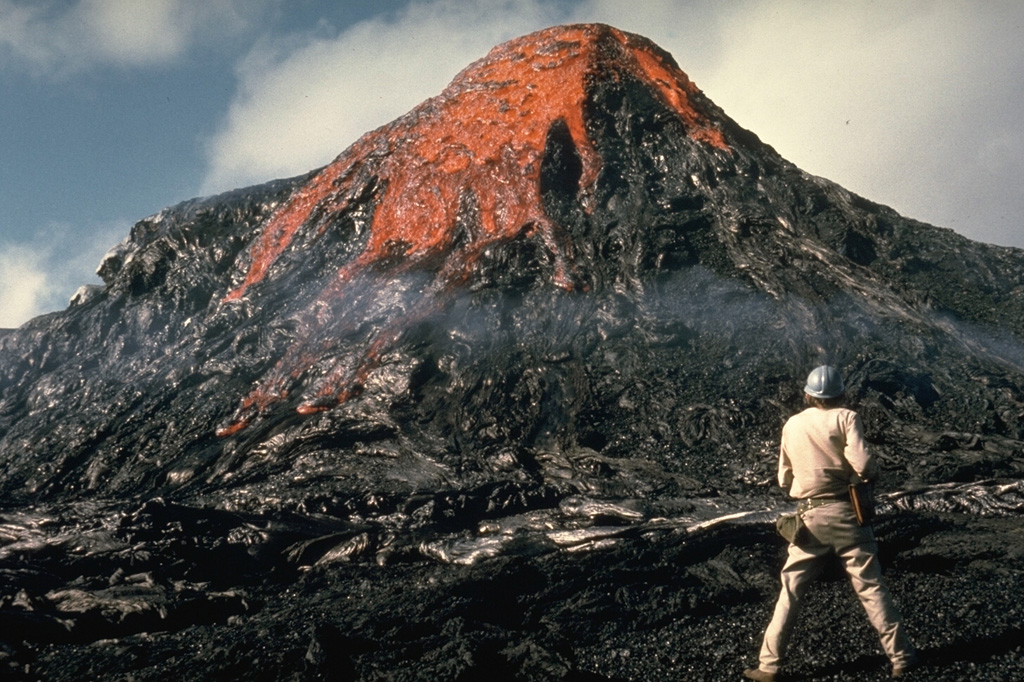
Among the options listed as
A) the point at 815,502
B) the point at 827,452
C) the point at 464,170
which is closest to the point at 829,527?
the point at 815,502

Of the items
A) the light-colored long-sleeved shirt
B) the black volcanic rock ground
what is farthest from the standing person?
the black volcanic rock ground

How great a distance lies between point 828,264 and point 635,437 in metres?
4.29

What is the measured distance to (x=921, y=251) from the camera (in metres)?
14.0

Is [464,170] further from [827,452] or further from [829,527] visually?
[829,527]

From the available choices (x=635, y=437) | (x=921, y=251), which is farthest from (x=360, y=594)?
(x=921, y=251)

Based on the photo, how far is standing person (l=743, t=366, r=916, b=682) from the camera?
463 centimetres

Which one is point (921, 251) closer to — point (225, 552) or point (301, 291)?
point (301, 291)

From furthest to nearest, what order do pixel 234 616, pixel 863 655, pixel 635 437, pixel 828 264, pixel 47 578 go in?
pixel 828 264
pixel 635 437
pixel 47 578
pixel 234 616
pixel 863 655

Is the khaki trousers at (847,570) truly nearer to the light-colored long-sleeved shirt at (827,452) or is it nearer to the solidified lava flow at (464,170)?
the light-colored long-sleeved shirt at (827,452)

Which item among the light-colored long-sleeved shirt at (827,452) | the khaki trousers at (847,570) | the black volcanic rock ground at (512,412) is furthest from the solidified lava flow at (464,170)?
the khaki trousers at (847,570)

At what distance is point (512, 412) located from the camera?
11000 millimetres

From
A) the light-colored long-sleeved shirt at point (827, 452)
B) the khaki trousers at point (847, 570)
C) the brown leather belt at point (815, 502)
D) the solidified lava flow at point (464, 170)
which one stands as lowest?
the khaki trousers at point (847, 570)

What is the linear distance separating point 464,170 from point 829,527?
36.0ft

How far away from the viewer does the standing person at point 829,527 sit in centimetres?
463
